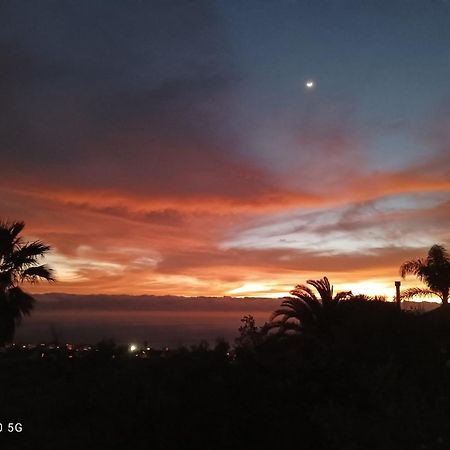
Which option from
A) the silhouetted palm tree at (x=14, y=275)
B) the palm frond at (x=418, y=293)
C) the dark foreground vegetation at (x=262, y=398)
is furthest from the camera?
the palm frond at (x=418, y=293)

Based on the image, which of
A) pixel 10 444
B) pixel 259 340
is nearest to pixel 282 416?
pixel 259 340

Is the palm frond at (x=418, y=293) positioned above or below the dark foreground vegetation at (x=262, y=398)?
above

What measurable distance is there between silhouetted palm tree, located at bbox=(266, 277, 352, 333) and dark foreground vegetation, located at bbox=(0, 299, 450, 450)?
37.3ft

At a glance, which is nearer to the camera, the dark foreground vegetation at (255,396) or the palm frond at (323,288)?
the dark foreground vegetation at (255,396)

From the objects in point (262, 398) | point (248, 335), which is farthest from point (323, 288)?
point (262, 398)

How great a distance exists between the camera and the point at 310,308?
27094mm

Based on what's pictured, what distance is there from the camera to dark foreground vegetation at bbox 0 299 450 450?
9.84 meters

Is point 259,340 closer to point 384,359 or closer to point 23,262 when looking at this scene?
point 384,359

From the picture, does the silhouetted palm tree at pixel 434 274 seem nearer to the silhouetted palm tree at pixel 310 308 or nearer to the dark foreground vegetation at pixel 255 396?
the silhouetted palm tree at pixel 310 308

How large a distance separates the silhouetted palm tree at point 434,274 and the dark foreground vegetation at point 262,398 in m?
29.8

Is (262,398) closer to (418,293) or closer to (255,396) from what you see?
(255,396)

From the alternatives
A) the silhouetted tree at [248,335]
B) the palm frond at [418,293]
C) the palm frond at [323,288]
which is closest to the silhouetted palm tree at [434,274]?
the palm frond at [418,293]

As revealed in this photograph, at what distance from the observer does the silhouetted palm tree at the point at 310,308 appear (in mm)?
25891

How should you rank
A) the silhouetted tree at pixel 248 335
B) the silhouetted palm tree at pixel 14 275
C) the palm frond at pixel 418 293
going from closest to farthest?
the silhouetted tree at pixel 248 335, the silhouetted palm tree at pixel 14 275, the palm frond at pixel 418 293
